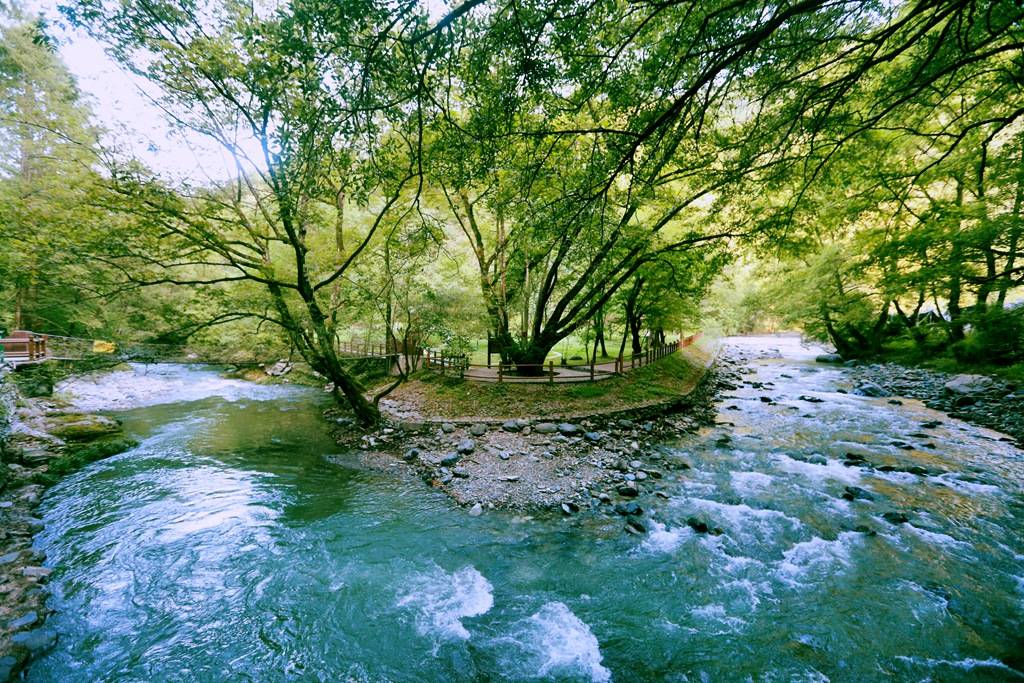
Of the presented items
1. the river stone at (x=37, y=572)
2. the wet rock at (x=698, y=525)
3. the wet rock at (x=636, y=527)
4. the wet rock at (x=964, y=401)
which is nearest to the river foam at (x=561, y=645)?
the wet rock at (x=636, y=527)

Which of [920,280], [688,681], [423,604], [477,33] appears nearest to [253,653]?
[423,604]

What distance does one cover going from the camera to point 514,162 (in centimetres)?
487

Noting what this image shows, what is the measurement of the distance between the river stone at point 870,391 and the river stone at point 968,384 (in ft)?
5.87

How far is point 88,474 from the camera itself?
7.98m

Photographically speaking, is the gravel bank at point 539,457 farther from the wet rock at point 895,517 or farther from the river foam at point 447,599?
the wet rock at point 895,517

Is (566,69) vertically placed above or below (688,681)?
above

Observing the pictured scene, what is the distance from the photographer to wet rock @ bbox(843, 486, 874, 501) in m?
6.98

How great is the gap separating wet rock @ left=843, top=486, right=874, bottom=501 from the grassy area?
5.52 meters

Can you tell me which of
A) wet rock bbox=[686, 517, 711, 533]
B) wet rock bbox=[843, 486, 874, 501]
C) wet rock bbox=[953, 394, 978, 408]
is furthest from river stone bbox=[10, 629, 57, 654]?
wet rock bbox=[953, 394, 978, 408]

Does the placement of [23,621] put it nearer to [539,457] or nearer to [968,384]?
[539,457]

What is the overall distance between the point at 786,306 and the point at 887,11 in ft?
71.7

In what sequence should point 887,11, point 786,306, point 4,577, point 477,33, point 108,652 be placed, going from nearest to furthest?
point 477,33 → point 108,652 → point 887,11 → point 4,577 → point 786,306

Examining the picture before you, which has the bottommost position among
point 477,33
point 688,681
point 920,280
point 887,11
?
point 688,681

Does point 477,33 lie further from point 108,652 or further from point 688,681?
point 108,652
